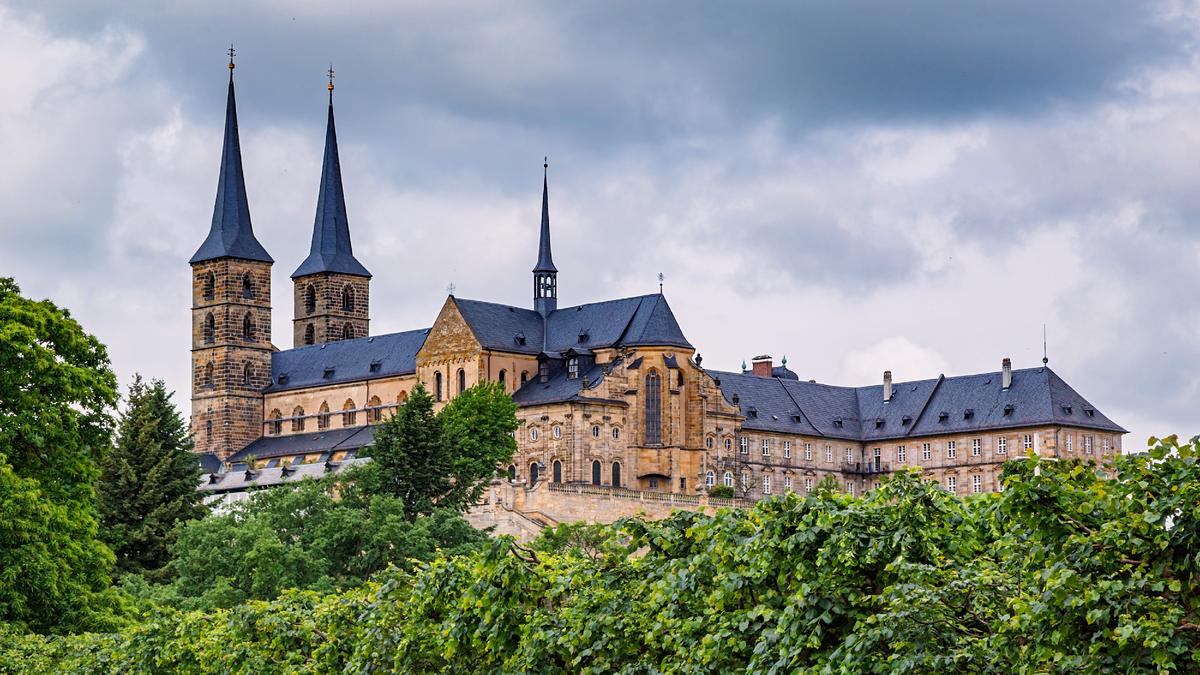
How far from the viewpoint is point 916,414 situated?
5477 inches

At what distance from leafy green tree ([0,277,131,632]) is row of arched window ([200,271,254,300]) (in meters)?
102

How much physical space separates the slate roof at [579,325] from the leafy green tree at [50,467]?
251 ft

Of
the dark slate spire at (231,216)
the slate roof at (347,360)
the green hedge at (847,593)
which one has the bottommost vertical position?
the green hedge at (847,593)

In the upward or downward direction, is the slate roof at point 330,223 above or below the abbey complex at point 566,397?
above

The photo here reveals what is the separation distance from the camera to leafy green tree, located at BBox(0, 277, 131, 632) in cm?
4184

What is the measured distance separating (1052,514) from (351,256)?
5747 inches

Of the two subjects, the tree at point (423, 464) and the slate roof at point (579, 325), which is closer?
the tree at point (423, 464)

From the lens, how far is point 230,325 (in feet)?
490

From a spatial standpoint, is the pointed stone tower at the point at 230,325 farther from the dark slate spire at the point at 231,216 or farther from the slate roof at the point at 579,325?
the slate roof at the point at 579,325

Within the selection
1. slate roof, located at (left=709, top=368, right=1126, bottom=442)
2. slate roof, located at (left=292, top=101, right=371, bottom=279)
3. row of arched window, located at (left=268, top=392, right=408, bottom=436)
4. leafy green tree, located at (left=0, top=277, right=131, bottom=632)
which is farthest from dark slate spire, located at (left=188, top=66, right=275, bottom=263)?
leafy green tree, located at (left=0, top=277, right=131, bottom=632)

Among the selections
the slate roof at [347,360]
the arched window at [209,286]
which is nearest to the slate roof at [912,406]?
the slate roof at [347,360]

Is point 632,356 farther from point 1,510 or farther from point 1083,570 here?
point 1083,570

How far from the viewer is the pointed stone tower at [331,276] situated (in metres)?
156

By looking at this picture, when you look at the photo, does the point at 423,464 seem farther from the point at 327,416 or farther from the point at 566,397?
the point at 327,416
